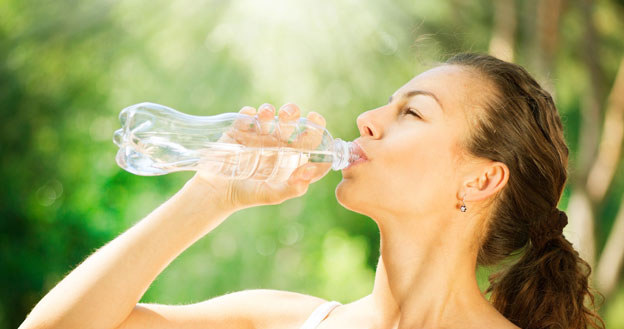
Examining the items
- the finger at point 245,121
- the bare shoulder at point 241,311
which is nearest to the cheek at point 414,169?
the finger at point 245,121

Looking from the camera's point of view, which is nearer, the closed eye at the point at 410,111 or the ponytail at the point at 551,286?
the closed eye at the point at 410,111

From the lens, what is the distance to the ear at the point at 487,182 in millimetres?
1415

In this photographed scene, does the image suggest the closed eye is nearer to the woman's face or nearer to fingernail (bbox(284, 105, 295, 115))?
the woman's face

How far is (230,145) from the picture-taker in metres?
1.40

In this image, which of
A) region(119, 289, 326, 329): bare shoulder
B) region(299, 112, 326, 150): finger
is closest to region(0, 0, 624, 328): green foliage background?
region(119, 289, 326, 329): bare shoulder

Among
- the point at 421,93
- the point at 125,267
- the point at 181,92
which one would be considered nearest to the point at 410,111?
the point at 421,93

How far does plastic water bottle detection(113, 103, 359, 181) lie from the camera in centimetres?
139

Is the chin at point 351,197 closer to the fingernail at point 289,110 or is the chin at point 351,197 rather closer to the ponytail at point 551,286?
the fingernail at point 289,110

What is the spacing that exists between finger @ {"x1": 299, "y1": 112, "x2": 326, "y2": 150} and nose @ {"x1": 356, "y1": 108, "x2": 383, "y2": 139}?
0.08 metres

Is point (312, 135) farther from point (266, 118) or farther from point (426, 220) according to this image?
point (426, 220)

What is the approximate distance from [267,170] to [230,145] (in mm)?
94

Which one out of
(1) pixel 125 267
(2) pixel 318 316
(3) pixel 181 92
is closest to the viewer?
(1) pixel 125 267

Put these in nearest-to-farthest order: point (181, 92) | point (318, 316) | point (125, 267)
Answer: point (125, 267) → point (318, 316) → point (181, 92)

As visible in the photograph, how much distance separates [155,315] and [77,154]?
4.19 meters
